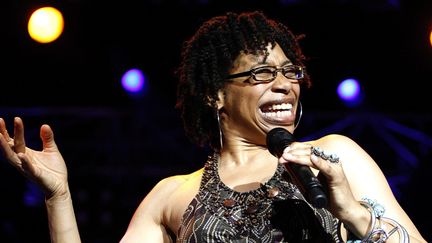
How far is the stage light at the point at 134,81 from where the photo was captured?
627 centimetres

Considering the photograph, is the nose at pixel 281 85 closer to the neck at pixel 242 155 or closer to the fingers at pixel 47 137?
the neck at pixel 242 155

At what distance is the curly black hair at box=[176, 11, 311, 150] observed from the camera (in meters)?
3.29

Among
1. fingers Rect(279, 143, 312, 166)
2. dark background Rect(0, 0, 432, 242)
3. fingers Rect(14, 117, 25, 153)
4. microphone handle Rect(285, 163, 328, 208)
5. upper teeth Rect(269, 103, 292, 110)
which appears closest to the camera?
microphone handle Rect(285, 163, 328, 208)

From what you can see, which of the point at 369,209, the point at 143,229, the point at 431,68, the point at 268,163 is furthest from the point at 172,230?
the point at 431,68

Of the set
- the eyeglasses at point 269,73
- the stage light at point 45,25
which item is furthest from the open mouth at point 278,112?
the stage light at point 45,25

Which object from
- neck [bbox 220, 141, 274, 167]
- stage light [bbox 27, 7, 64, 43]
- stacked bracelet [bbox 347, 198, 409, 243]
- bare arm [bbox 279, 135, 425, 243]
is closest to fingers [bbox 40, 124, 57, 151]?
neck [bbox 220, 141, 274, 167]

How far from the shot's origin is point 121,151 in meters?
6.38

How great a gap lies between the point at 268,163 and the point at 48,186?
2.83ft

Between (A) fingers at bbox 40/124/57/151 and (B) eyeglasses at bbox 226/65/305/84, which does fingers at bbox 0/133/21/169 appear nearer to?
(A) fingers at bbox 40/124/57/151

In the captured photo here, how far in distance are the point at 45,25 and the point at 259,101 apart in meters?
3.11

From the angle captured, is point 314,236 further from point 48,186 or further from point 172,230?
point 48,186

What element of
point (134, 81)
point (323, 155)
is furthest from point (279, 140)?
point (134, 81)

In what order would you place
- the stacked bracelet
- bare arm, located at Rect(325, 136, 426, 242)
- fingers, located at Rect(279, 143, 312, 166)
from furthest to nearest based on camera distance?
1. bare arm, located at Rect(325, 136, 426, 242)
2. the stacked bracelet
3. fingers, located at Rect(279, 143, 312, 166)

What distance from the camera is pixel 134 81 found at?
20.6 ft
